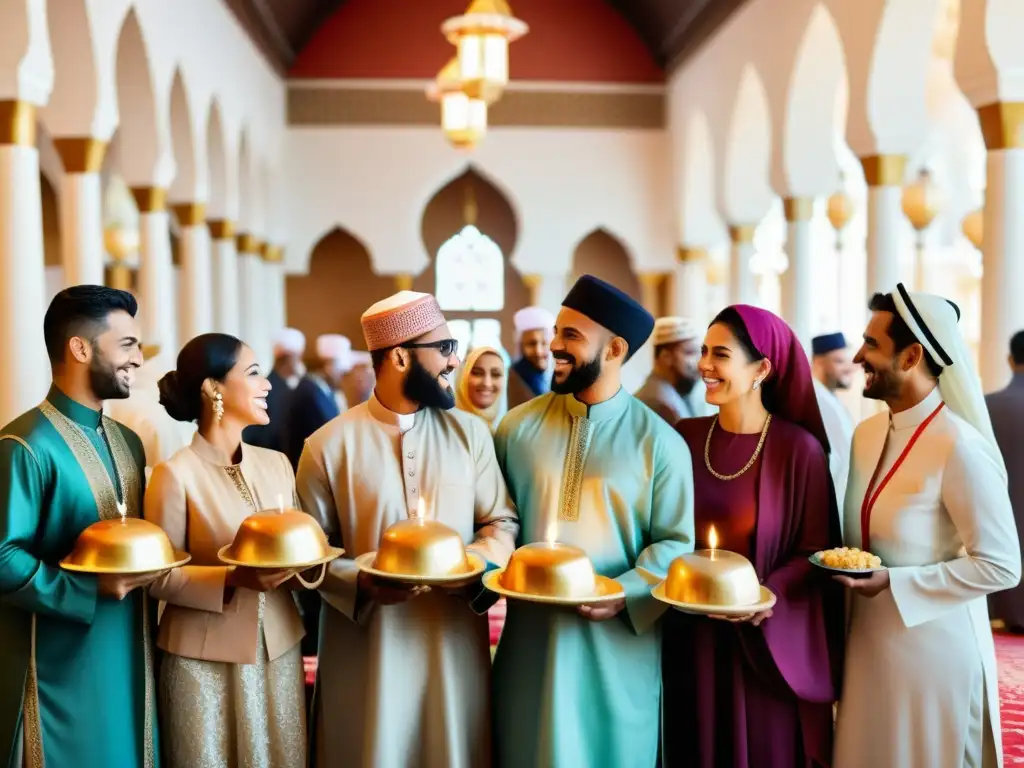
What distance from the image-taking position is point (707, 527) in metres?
2.88

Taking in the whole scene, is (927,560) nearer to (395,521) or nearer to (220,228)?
(395,521)

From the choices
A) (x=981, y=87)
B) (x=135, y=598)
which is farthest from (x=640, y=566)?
(x=981, y=87)

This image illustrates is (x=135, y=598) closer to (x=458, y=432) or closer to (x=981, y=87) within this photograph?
(x=458, y=432)

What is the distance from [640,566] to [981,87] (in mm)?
4208

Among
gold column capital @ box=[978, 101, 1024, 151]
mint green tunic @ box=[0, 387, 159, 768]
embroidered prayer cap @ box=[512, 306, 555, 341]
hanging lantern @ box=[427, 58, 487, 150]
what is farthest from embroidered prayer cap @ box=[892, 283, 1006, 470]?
hanging lantern @ box=[427, 58, 487, 150]

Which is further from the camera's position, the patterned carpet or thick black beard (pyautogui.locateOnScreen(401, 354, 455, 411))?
the patterned carpet

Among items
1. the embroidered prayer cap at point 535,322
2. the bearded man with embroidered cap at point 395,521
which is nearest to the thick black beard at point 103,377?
the bearded man with embroidered cap at point 395,521

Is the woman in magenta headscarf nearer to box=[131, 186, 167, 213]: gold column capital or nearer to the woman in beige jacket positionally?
the woman in beige jacket

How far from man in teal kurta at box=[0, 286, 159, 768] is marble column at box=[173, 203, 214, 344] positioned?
722cm

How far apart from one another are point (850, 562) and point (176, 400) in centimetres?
171

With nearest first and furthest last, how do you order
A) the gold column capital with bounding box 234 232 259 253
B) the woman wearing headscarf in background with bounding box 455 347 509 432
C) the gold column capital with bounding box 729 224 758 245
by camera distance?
the woman wearing headscarf in background with bounding box 455 347 509 432 < the gold column capital with bounding box 729 224 758 245 < the gold column capital with bounding box 234 232 259 253

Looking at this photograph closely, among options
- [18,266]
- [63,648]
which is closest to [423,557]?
[63,648]

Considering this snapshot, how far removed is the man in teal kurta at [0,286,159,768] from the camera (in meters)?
2.47

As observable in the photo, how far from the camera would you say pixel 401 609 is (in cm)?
263
